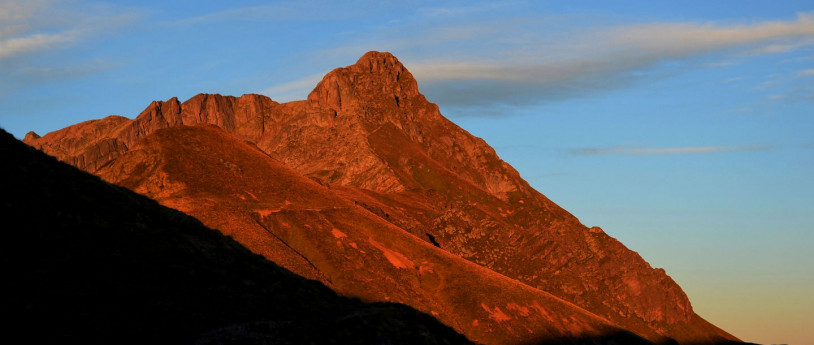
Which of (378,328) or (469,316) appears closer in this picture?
(378,328)

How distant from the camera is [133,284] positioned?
5638cm

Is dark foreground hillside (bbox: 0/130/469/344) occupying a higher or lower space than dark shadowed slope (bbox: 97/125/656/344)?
lower

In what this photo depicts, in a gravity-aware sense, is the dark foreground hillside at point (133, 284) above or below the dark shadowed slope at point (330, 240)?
below

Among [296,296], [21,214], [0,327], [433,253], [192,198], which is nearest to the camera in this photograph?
[0,327]

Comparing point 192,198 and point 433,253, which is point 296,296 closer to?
point 192,198

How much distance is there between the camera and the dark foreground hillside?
49.3m

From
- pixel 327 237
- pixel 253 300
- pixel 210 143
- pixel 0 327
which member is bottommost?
pixel 0 327

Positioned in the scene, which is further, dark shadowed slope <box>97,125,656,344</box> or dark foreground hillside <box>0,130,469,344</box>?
dark shadowed slope <box>97,125,656,344</box>

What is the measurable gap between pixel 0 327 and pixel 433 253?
14844 centimetres

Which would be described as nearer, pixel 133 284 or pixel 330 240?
pixel 133 284

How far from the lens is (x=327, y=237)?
576 feet

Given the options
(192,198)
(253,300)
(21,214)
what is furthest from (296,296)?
(192,198)

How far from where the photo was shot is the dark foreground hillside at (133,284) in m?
49.3

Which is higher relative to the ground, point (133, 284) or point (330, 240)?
point (330, 240)
